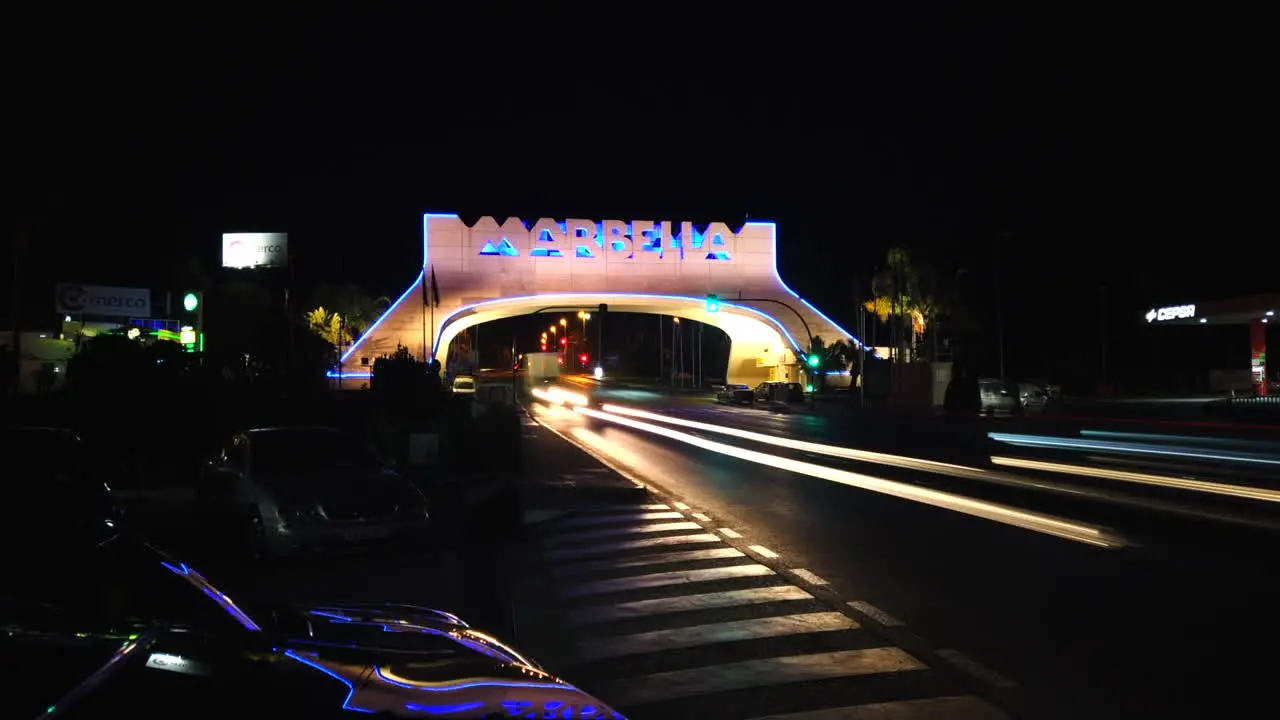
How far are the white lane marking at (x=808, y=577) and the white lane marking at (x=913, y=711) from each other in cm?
355

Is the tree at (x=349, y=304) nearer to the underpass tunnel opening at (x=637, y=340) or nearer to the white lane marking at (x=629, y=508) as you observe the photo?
the underpass tunnel opening at (x=637, y=340)

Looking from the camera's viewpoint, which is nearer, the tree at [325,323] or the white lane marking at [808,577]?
the white lane marking at [808,577]

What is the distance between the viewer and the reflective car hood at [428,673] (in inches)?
104

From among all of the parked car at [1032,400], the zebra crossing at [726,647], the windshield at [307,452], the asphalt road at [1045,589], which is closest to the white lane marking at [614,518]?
the asphalt road at [1045,589]

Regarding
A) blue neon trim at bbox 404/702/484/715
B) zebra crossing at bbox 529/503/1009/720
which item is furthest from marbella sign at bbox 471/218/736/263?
blue neon trim at bbox 404/702/484/715

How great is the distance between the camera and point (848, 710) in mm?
5535

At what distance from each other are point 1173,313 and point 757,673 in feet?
167

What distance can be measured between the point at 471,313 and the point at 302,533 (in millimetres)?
67234

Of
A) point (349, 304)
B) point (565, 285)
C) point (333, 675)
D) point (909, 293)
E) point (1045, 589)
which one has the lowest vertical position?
point (1045, 589)

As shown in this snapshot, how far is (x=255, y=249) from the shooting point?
7750cm

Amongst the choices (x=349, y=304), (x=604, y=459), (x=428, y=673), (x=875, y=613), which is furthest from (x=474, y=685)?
(x=349, y=304)

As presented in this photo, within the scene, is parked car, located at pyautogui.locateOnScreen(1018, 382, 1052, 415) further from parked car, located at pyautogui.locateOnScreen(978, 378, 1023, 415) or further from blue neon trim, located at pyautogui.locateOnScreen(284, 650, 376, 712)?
blue neon trim, located at pyautogui.locateOnScreen(284, 650, 376, 712)

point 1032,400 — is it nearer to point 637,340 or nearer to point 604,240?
point 604,240

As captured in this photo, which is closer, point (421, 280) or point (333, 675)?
point (333, 675)
